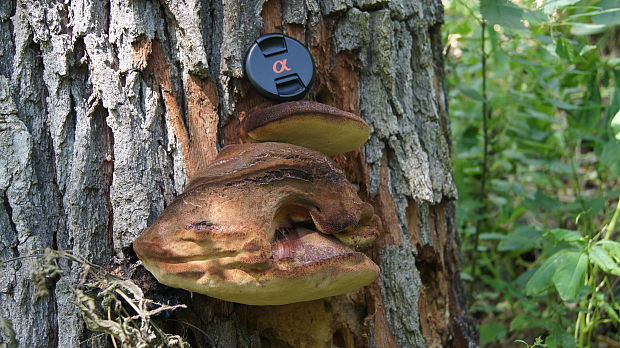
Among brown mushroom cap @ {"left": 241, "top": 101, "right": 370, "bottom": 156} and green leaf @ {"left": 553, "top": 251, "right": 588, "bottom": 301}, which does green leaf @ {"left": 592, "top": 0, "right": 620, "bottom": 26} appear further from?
Result: brown mushroom cap @ {"left": 241, "top": 101, "right": 370, "bottom": 156}

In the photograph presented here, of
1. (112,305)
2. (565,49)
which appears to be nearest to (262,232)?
(112,305)

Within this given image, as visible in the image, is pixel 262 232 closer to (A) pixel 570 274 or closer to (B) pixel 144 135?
(B) pixel 144 135

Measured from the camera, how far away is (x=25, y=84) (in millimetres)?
1874

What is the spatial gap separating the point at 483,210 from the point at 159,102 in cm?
303

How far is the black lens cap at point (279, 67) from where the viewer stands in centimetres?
195

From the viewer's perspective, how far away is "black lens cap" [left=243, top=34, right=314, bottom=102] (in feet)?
6.40

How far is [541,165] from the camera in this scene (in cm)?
428

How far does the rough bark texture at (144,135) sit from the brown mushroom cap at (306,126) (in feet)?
0.65

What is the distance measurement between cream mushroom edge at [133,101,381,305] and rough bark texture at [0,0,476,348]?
0.26 m

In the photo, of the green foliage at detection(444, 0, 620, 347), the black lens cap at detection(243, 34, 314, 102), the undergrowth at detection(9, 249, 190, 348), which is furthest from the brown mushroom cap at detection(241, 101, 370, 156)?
the green foliage at detection(444, 0, 620, 347)

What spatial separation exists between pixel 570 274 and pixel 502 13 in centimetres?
121

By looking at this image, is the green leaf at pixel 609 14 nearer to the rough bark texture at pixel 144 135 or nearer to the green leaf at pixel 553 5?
the green leaf at pixel 553 5

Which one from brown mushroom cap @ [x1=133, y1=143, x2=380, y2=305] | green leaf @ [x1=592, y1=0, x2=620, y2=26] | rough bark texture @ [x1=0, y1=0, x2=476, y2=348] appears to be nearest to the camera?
brown mushroom cap @ [x1=133, y1=143, x2=380, y2=305]

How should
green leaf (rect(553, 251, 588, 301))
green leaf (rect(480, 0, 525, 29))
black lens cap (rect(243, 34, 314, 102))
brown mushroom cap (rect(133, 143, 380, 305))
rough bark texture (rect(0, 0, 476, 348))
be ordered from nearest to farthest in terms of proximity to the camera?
brown mushroom cap (rect(133, 143, 380, 305)) < rough bark texture (rect(0, 0, 476, 348)) < black lens cap (rect(243, 34, 314, 102)) < green leaf (rect(553, 251, 588, 301)) < green leaf (rect(480, 0, 525, 29))
